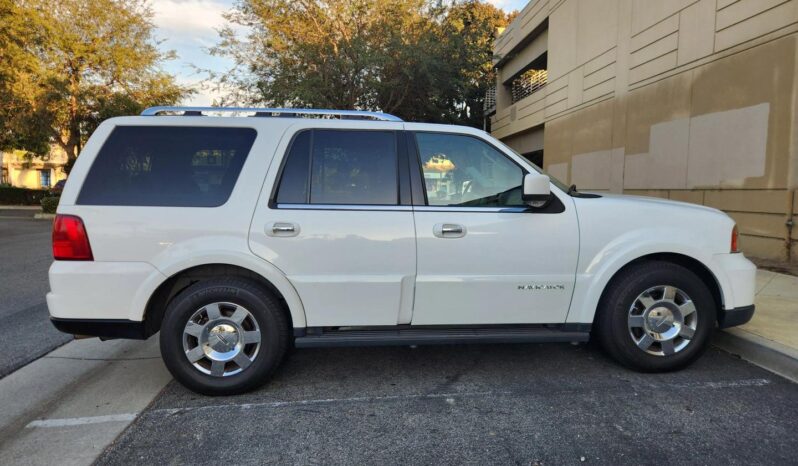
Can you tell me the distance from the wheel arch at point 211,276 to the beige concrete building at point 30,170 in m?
51.7

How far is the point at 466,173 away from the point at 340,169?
95cm

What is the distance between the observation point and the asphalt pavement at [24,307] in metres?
4.38

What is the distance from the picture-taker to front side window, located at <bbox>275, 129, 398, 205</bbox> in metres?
3.54

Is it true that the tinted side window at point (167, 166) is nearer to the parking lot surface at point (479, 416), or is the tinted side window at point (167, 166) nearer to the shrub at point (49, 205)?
the parking lot surface at point (479, 416)

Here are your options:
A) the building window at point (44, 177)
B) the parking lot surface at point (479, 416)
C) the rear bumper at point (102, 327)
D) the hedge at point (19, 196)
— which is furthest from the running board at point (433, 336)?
the building window at point (44, 177)

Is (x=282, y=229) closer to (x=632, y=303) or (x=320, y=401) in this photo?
(x=320, y=401)

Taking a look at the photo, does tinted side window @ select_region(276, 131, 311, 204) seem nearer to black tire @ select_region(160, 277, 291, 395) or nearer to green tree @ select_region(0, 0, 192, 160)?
black tire @ select_region(160, 277, 291, 395)

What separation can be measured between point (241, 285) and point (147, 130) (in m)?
1.32

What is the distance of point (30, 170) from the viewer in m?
49.5

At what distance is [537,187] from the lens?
3.41 metres

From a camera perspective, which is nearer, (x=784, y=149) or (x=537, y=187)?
(x=537, y=187)

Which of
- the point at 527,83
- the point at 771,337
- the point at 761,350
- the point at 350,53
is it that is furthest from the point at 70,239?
the point at 527,83

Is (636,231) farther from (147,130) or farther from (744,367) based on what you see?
(147,130)

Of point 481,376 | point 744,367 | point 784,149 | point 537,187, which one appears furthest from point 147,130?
point 784,149
